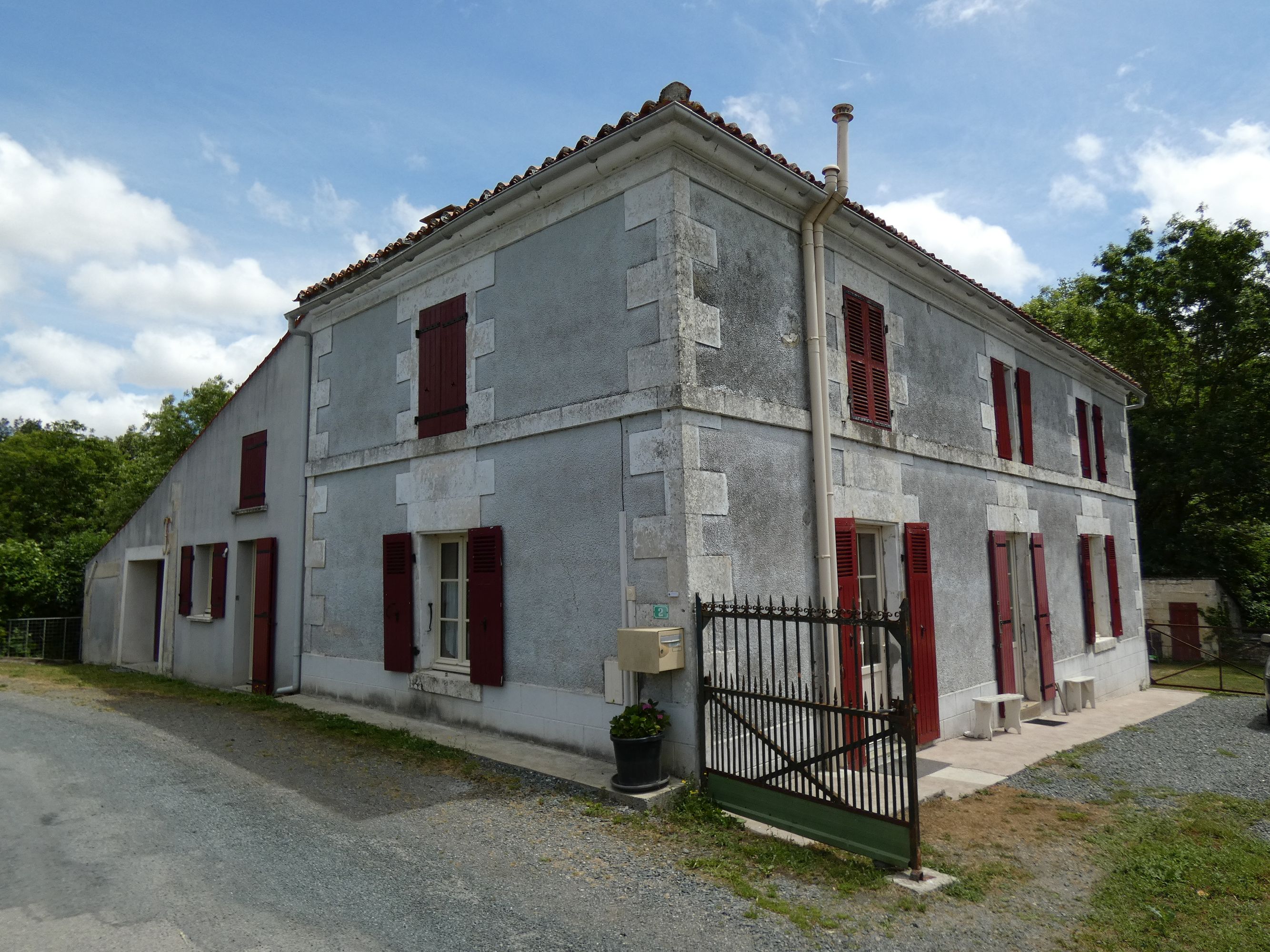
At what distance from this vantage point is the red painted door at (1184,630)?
15.8 m

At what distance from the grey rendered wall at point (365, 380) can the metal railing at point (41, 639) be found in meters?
10.4

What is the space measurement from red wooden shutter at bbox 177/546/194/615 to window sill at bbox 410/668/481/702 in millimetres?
5890

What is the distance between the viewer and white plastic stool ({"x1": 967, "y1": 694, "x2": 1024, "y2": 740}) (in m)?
8.44

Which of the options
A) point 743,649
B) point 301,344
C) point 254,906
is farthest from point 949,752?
point 301,344

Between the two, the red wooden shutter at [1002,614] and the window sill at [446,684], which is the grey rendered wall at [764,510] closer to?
the window sill at [446,684]

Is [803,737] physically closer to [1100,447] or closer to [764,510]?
[764,510]

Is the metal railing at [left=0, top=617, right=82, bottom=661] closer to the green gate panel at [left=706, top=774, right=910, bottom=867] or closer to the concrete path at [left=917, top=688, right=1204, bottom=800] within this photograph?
the green gate panel at [left=706, top=774, right=910, bottom=867]

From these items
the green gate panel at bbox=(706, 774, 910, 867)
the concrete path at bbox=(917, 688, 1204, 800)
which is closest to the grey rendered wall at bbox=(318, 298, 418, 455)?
the green gate panel at bbox=(706, 774, 910, 867)

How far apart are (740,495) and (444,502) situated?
10.2ft

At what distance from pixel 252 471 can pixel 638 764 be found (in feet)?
25.6

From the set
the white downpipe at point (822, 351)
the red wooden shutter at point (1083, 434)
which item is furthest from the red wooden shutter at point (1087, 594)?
the white downpipe at point (822, 351)

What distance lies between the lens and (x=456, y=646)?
25.5ft

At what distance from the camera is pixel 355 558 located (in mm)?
8711

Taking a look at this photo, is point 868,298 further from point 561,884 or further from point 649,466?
point 561,884
